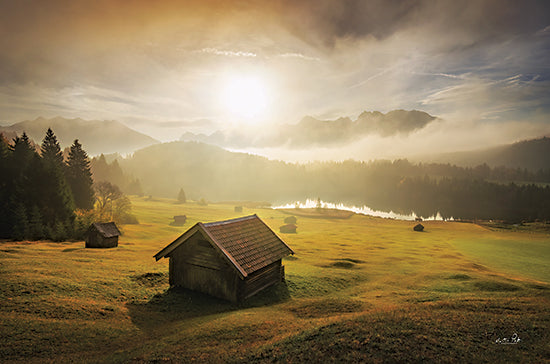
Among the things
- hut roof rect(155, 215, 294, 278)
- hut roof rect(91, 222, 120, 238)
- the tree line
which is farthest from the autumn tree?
hut roof rect(155, 215, 294, 278)

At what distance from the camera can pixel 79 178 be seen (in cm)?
5859

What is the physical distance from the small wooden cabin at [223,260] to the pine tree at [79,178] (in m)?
56.3

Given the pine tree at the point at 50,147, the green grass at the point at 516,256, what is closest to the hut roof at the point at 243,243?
the green grass at the point at 516,256

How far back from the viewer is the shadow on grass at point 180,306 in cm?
1327

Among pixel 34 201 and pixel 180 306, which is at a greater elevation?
pixel 34 201

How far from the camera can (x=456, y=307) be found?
1254 centimetres

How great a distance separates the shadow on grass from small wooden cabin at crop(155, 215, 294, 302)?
0.45 metres

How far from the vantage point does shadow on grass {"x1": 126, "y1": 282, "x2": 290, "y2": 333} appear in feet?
43.5

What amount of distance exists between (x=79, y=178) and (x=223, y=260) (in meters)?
63.3

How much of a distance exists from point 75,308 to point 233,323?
8.77 metres

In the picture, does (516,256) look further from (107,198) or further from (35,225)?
(107,198)

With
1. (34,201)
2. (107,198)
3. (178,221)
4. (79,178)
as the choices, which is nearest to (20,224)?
(34,201)

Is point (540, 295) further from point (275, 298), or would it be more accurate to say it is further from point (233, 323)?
point (233, 323)

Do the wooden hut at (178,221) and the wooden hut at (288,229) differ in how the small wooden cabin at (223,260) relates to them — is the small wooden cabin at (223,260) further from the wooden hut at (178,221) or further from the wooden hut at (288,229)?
the wooden hut at (178,221)
